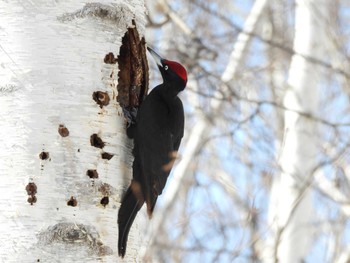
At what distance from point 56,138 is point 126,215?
0.23 m

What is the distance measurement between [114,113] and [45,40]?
9.1 inches

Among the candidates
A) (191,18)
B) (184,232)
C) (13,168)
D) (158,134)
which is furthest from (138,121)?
(191,18)

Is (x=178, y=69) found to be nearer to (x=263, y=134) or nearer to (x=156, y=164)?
(x=156, y=164)

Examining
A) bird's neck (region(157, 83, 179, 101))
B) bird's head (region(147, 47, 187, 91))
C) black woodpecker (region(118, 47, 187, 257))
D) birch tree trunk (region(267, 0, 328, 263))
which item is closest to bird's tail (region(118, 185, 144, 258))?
black woodpecker (region(118, 47, 187, 257))

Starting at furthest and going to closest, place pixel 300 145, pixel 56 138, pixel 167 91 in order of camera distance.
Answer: pixel 300 145, pixel 167 91, pixel 56 138

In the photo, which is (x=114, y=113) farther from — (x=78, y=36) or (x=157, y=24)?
(x=157, y=24)

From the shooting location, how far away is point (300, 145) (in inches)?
160

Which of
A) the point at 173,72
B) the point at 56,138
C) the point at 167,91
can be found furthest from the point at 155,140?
the point at 56,138

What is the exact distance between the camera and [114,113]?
1787 mm

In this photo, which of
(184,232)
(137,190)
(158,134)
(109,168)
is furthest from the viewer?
(184,232)

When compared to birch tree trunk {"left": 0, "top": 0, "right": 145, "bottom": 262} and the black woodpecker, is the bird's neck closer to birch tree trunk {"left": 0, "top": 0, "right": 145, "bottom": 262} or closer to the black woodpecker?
the black woodpecker

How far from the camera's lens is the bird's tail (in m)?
1.69

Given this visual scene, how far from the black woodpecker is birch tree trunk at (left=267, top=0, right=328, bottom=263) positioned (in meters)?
1.43

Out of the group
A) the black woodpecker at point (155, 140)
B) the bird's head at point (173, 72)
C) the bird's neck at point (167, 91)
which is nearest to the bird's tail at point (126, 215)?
the black woodpecker at point (155, 140)
